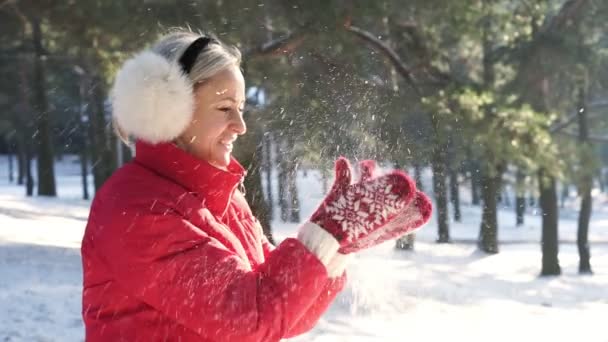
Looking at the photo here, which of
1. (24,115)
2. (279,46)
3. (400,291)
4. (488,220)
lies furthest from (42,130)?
(279,46)

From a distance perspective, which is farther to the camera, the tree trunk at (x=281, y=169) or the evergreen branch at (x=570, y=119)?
the evergreen branch at (x=570, y=119)

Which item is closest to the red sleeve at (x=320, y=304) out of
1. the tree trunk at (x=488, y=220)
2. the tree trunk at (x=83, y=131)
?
the tree trunk at (x=488, y=220)

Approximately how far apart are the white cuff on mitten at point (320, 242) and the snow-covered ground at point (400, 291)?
0.74 meters

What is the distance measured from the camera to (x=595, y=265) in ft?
51.4

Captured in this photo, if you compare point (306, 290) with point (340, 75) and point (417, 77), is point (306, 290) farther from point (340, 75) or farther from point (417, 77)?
point (417, 77)

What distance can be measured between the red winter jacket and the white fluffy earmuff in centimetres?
4

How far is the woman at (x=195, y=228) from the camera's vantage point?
1266 millimetres

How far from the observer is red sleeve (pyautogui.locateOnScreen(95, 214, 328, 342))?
1.25 m

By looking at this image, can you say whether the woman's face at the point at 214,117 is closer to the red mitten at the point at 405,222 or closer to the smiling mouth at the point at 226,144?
the smiling mouth at the point at 226,144

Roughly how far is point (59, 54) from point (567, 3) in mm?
8912

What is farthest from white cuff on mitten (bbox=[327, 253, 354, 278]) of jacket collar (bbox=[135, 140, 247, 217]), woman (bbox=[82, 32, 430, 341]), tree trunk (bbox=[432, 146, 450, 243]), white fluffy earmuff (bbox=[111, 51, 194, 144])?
tree trunk (bbox=[432, 146, 450, 243])

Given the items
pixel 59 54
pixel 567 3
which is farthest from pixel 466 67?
pixel 59 54

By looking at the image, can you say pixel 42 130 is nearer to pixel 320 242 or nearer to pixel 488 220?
pixel 488 220

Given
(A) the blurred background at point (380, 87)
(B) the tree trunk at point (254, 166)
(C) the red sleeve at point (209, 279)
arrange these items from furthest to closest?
1. (A) the blurred background at point (380, 87)
2. (B) the tree trunk at point (254, 166)
3. (C) the red sleeve at point (209, 279)
